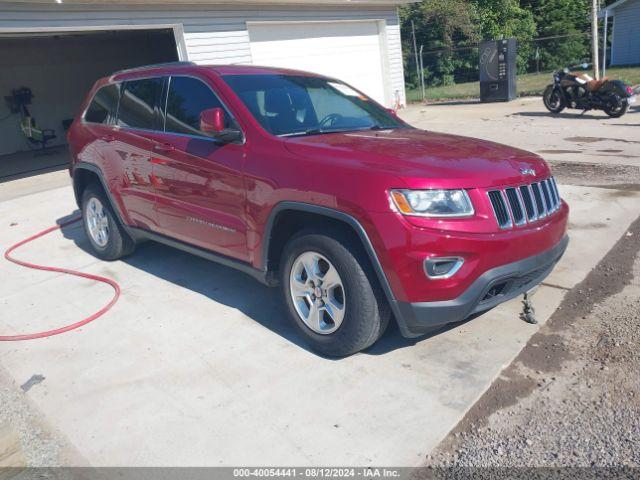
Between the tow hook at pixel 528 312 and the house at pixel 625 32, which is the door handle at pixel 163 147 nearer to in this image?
the tow hook at pixel 528 312

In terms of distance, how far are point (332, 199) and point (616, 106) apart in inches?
445

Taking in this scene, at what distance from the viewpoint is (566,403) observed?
3.02 meters

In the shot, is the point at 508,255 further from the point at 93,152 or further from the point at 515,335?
the point at 93,152

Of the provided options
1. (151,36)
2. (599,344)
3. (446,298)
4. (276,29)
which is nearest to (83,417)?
(446,298)

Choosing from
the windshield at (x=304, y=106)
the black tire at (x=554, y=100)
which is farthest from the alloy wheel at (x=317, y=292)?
the black tire at (x=554, y=100)

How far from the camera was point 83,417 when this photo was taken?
3.28 m

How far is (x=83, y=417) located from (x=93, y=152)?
3106 millimetres

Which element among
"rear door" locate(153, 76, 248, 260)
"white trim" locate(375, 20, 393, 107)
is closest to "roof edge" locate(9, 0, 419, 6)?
"white trim" locate(375, 20, 393, 107)

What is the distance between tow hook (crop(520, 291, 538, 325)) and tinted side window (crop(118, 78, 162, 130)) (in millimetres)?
3221

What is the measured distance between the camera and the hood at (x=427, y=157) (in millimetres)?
3180

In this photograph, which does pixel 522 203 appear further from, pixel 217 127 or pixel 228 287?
pixel 228 287

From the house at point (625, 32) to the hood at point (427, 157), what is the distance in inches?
1115

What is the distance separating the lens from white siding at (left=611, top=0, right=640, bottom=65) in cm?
2755

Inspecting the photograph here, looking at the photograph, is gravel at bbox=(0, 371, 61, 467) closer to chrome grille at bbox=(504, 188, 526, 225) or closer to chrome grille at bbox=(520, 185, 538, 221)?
chrome grille at bbox=(504, 188, 526, 225)
